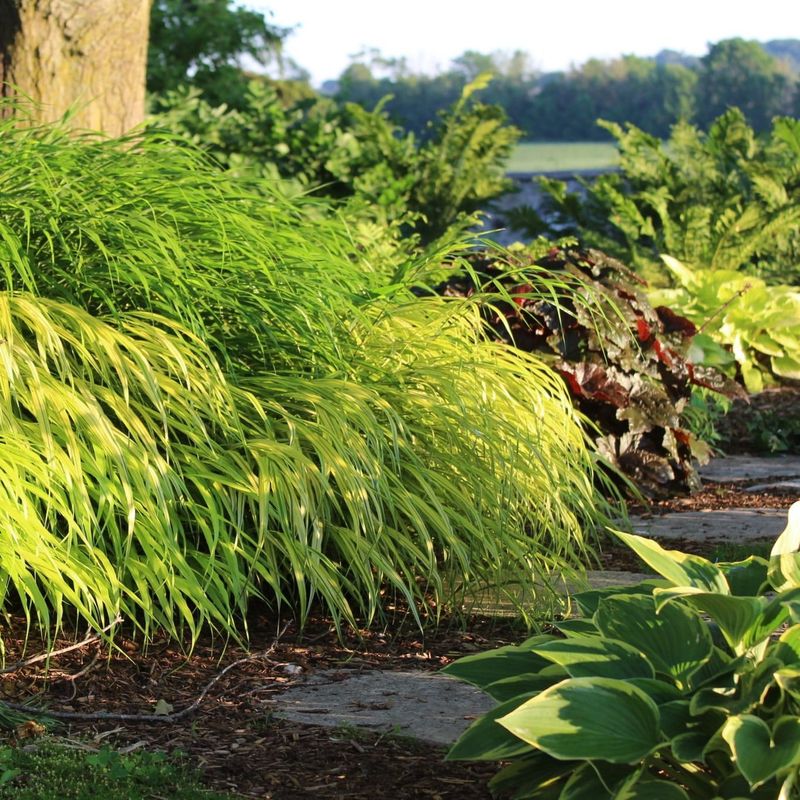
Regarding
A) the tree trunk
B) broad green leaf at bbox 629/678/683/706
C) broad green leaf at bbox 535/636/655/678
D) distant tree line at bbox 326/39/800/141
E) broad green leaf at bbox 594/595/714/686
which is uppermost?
distant tree line at bbox 326/39/800/141

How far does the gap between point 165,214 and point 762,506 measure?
8.86 ft

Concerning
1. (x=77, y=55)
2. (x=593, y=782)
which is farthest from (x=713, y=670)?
(x=77, y=55)

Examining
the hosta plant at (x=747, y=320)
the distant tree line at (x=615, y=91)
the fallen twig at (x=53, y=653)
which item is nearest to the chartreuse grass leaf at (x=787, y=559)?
the fallen twig at (x=53, y=653)

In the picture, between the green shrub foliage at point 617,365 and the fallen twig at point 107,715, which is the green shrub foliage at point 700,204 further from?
the fallen twig at point 107,715

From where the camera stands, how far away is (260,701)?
265cm

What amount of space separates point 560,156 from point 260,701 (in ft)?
103

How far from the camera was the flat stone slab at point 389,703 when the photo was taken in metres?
2.49

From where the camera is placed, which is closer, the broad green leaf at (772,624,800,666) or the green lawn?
the broad green leaf at (772,624,800,666)

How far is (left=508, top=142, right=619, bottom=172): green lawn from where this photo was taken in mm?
31266

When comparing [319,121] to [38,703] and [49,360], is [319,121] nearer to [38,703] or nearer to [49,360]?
[49,360]

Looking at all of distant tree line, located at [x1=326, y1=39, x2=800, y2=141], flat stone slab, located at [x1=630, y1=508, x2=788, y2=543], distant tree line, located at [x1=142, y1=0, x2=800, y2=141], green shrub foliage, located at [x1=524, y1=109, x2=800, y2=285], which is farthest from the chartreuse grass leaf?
distant tree line, located at [x1=326, y1=39, x2=800, y2=141]

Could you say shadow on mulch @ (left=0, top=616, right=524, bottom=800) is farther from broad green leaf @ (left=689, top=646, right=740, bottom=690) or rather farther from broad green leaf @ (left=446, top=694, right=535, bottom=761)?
broad green leaf @ (left=689, top=646, right=740, bottom=690)

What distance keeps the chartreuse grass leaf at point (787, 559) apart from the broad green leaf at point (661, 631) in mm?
179

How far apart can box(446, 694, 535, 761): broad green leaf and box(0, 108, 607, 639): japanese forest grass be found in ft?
2.61
